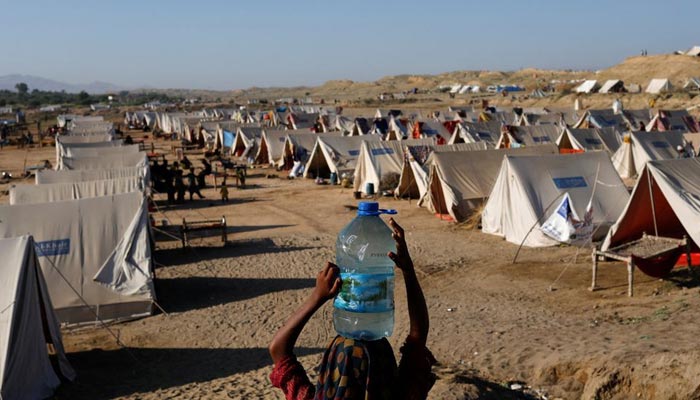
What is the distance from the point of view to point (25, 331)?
28.1 ft

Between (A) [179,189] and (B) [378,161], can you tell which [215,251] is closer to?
(A) [179,189]

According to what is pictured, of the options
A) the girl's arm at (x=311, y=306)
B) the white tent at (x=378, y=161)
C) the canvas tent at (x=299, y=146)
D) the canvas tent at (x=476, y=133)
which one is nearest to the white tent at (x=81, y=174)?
the white tent at (x=378, y=161)

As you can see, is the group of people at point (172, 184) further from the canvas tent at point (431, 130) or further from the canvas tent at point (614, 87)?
the canvas tent at point (614, 87)

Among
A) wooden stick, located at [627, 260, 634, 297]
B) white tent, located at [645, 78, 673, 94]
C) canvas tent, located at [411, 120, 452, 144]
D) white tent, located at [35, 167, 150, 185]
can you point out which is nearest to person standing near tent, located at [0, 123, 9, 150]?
canvas tent, located at [411, 120, 452, 144]

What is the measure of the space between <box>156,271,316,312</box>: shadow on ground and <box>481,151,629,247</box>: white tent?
5558 millimetres

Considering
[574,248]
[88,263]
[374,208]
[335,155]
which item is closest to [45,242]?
[88,263]

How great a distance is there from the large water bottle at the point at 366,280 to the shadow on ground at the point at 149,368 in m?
6.06

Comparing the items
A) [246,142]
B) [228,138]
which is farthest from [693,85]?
[246,142]

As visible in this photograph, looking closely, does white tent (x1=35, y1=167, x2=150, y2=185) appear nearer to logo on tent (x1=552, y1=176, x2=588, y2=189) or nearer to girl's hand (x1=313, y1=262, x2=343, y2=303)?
logo on tent (x1=552, y1=176, x2=588, y2=189)

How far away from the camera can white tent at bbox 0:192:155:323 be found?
11.2 metres

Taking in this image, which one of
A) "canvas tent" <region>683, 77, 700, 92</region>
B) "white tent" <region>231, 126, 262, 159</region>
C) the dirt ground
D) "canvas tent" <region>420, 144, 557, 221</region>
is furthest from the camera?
"canvas tent" <region>683, 77, 700, 92</region>

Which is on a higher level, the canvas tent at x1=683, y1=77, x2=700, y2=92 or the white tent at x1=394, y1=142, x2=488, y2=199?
the canvas tent at x1=683, y1=77, x2=700, y2=92

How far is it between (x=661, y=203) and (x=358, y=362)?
1141 cm

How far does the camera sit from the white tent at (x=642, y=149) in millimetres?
25406
